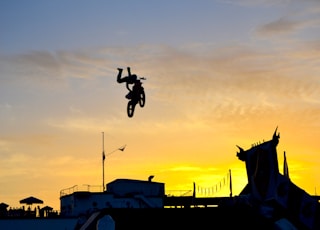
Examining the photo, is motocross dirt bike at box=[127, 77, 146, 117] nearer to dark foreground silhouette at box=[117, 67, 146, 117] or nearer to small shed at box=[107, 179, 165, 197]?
dark foreground silhouette at box=[117, 67, 146, 117]

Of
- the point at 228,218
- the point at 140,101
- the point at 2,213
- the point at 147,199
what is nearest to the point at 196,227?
the point at 228,218

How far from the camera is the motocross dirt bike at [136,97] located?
4438 centimetres

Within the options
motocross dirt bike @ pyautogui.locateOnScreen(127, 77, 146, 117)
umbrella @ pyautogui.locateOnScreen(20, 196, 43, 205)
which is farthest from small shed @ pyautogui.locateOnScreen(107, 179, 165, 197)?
motocross dirt bike @ pyautogui.locateOnScreen(127, 77, 146, 117)

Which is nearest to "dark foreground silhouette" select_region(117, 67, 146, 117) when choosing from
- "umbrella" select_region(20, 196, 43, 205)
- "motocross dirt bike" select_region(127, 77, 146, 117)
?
"motocross dirt bike" select_region(127, 77, 146, 117)

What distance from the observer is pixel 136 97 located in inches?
1777

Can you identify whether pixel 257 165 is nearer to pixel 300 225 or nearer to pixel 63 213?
pixel 300 225

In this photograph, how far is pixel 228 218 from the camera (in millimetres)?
47531

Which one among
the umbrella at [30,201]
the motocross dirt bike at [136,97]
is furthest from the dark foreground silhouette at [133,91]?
the umbrella at [30,201]

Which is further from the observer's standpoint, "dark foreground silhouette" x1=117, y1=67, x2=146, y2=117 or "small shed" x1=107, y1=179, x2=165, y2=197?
"small shed" x1=107, y1=179, x2=165, y2=197

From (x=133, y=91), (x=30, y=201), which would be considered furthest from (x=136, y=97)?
(x=30, y=201)

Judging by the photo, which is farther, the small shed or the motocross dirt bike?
the small shed

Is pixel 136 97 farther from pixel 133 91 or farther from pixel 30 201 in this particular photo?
pixel 30 201

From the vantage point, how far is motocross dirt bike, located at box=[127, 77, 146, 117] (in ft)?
146

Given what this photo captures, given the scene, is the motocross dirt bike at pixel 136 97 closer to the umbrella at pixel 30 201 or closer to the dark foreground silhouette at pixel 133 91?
the dark foreground silhouette at pixel 133 91
